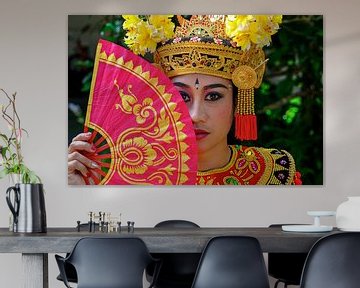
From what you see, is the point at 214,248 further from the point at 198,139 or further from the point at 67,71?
the point at 67,71

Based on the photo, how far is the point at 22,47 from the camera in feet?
20.6

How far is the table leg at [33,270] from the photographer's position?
163 inches

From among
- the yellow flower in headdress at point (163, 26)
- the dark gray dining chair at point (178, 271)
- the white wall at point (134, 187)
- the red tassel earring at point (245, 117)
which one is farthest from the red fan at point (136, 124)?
the dark gray dining chair at point (178, 271)

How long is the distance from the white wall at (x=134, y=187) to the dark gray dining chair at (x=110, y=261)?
2174 mm

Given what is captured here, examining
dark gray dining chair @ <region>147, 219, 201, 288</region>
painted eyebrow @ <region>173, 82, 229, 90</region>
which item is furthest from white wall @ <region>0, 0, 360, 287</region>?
dark gray dining chair @ <region>147, 219, 201, 288</region>

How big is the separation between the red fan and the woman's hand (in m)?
0.04

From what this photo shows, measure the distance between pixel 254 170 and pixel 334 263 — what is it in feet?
7.65

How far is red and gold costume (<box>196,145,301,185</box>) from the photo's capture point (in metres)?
6.30

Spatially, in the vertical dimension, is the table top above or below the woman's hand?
below

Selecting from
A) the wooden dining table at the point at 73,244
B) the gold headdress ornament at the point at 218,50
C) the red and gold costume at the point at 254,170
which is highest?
the gold headdress ornament at the point at 218,50

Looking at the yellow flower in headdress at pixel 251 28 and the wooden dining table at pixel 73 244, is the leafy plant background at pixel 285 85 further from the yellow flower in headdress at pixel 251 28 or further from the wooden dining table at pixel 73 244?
the wooden dining table at pixel 73 244

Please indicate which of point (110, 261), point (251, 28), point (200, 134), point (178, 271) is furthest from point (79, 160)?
point (110, 261)

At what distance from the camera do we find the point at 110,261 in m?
4.06

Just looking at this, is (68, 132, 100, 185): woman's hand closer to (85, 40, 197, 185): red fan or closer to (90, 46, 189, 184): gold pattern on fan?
(85, 40, 197, 185): red fan
